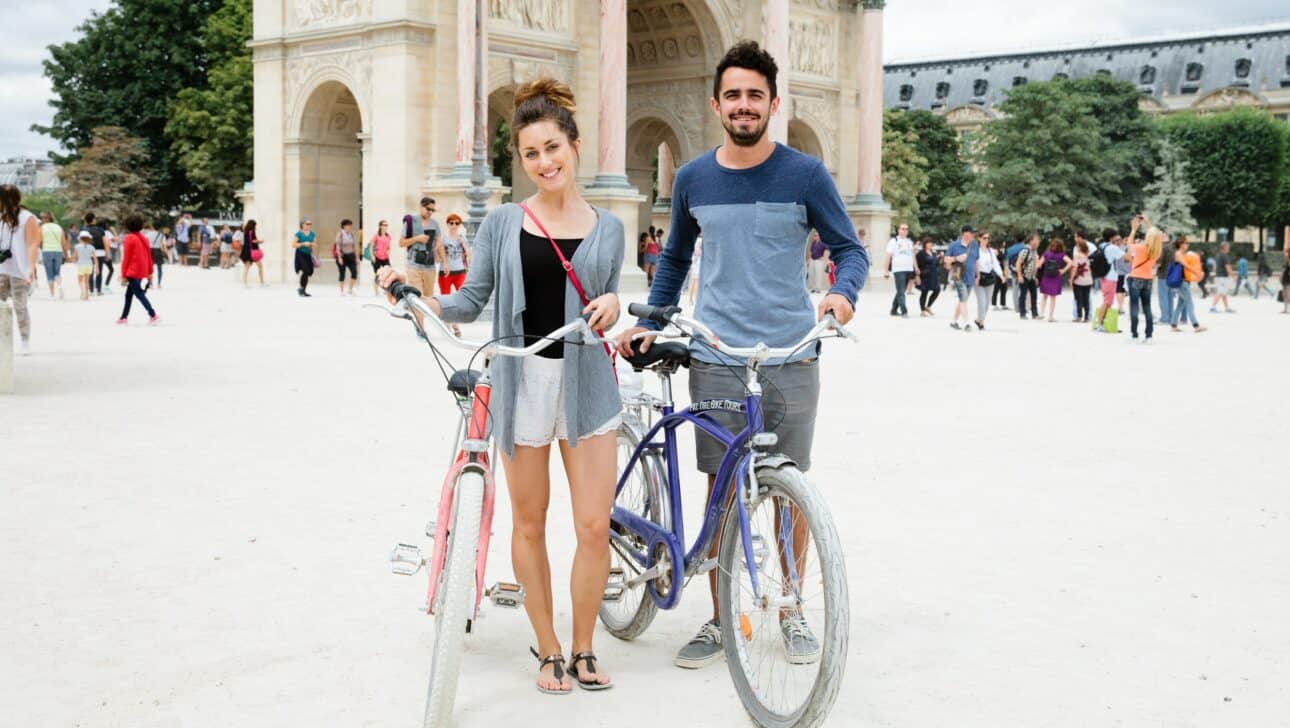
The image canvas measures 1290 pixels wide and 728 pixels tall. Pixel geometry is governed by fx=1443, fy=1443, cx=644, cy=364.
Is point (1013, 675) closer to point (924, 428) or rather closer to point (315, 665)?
point (315, 665)

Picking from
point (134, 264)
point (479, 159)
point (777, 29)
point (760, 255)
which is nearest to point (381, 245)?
point (479, 159)

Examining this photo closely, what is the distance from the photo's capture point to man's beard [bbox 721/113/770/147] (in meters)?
4.73

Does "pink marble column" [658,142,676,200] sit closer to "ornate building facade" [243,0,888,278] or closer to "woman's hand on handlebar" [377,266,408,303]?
"ornate building facade" [243,0,888,278]

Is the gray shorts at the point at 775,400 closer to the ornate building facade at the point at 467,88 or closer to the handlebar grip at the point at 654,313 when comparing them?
the handlebar grip at the point at 654,313

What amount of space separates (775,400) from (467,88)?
26310 mm

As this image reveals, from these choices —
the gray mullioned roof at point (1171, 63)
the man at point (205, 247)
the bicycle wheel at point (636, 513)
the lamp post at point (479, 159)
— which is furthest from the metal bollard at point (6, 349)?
the gray mullioned roof at point (1171, 63)

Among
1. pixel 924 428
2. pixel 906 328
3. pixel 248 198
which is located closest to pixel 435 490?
pixel 924 428

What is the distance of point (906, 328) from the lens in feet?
77.0

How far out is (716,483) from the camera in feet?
15.1

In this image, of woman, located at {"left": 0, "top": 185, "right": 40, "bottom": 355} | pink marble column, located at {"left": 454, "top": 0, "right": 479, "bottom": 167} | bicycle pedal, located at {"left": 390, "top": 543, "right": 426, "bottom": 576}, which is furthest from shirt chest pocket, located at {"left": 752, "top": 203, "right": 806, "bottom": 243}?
pink marble column, located at {"left": 454, "top": 0, "right": 479, "bottom": 167}

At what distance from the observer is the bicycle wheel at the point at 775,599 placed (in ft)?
13.8

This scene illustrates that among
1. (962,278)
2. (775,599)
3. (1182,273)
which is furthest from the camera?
(962,278)

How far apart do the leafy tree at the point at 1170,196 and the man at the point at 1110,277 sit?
50.5 metres

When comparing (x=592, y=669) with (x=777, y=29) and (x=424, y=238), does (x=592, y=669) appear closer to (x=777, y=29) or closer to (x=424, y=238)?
(x=424, y=238)
